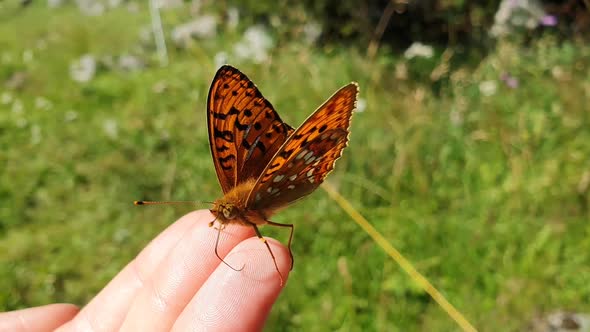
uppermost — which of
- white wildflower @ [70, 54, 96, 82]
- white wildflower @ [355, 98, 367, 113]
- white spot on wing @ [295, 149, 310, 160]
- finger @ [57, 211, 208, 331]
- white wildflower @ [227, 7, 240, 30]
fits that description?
white spot on wing @ [295, 149, 310, 160]

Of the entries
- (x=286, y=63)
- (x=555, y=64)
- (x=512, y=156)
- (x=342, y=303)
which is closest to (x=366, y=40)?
(x=286, y=63)

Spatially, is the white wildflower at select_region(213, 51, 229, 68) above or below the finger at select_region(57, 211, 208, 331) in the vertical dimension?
below

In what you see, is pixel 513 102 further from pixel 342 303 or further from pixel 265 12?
pixel 265 12

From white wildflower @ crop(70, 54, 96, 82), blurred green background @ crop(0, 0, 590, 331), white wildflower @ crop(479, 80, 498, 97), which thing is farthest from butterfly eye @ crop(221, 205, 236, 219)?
white wildflower @ crop(70, 54, 96, 82)

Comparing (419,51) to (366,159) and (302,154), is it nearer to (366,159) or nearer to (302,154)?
(366,159)

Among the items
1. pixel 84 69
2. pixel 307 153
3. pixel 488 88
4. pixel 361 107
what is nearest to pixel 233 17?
pixel 84 69

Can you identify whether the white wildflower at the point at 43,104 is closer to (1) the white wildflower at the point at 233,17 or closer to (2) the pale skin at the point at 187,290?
(1) the white wildflower at the point at 233,17

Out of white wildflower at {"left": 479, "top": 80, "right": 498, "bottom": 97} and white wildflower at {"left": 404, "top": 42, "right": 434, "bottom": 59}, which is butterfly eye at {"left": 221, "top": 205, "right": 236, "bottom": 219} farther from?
white wildflower at {"left": 404, "top": 42, "right": 434, "bottom": 59}
